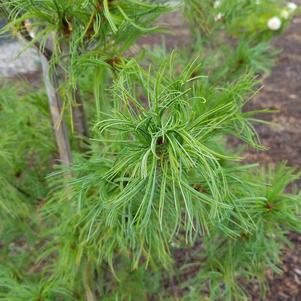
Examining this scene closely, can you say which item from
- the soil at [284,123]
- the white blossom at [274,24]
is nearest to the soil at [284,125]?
the soil at [284,123]

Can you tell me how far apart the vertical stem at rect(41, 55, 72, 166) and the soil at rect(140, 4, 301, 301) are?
383 mm

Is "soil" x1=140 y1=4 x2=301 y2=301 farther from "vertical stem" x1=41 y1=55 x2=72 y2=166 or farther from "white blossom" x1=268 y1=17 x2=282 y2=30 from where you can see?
"vertical stem" x1=41 y1=55 x2=72 y2=166

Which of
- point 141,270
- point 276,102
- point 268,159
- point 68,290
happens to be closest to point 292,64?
point 276,102

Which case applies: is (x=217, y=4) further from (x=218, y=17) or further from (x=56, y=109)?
(x=56, y=109)

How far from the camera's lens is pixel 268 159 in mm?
1797

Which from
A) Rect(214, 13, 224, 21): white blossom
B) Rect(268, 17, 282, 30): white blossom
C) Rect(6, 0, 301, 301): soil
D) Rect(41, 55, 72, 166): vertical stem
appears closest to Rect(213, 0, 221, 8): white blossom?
Rect(214, 13, 224, 21): white blossom

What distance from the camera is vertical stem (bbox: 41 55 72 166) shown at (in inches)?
27.4

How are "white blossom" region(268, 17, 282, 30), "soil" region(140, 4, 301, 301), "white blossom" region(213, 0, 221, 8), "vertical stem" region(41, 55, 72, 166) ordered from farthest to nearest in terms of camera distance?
1. "white blossom" region(268, 17, 282, 30)
2. "soil" region(140, 4, 301, 301)
3. "white blossom" region(213, 0, 221, 8)
4. "vertical stem" region(41, 55, 72, 166)

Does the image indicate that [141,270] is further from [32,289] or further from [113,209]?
[113,209]

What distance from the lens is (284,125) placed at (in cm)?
202

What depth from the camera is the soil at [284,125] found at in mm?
1299

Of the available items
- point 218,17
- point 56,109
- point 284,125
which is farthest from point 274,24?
point 56,109

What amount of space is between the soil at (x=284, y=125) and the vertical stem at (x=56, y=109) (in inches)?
15.1

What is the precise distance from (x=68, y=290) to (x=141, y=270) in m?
0.18
